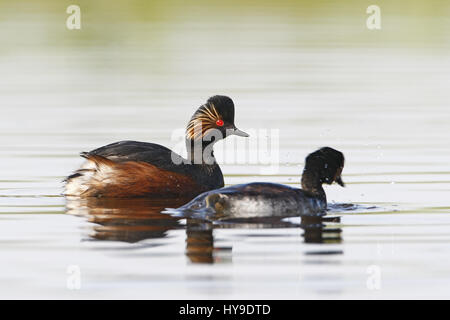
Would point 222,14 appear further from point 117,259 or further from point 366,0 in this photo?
point 117,259

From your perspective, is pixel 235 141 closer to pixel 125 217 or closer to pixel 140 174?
pixel 140 174

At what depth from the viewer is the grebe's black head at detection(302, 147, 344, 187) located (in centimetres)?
1403

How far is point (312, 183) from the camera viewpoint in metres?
14.0

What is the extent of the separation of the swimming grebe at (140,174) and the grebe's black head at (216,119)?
33mm

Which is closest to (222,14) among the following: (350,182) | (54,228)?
(350,182)

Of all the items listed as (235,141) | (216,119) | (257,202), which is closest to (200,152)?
(216,119)

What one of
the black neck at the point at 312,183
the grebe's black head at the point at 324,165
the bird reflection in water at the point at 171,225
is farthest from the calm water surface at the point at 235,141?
the grebe's black head at the point at 324,165

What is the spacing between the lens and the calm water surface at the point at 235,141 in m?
10.6

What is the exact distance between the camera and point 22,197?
48.5 feet

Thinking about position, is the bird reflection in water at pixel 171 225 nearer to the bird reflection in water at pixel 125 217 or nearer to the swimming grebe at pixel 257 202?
the bird reflection in water at pixel 125 217

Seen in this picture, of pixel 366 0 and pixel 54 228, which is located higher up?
pixel 366 0

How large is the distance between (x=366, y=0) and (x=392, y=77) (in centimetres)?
1976

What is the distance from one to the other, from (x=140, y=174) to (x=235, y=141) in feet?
16.3

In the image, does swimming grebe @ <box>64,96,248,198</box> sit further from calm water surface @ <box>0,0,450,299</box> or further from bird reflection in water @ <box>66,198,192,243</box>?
calm water surface @ <box>0,0,450,299</box>
